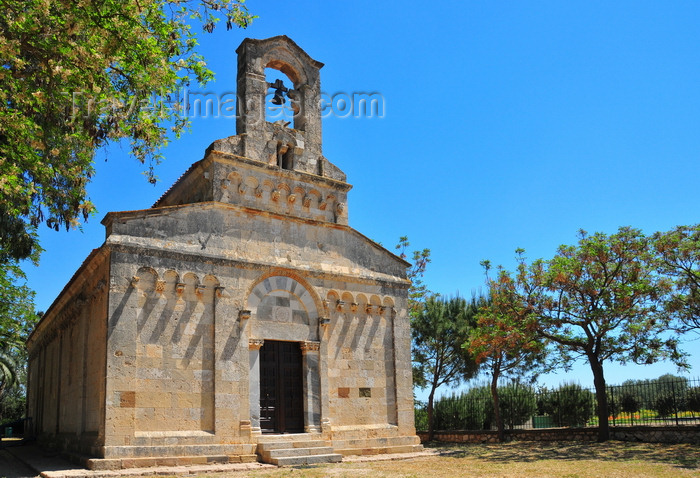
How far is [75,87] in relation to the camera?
11.6m

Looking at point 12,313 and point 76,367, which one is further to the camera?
point 12,313

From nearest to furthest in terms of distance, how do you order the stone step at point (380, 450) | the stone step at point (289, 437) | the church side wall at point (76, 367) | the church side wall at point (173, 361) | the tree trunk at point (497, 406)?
the church side wall at point (173, 361) < the church side wall at point (76, 367) < the stone step at point (289, 437) < the stone step at point (380, 450) < the tree trunk at point (497, 406)

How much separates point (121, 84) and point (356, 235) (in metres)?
8.46

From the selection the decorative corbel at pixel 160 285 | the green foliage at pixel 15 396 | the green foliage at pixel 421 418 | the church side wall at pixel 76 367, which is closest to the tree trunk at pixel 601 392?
the green foliage at pixel 421 418

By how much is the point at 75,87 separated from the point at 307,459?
10229mm

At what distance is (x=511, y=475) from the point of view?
43.0ft

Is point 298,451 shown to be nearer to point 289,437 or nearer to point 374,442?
point 289,437

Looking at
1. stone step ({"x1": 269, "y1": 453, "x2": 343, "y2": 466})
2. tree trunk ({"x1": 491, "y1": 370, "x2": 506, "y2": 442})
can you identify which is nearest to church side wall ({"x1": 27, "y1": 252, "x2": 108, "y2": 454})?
stone step ({"x1": 269, "y1": 453, "x2": 343, "y2": 466})

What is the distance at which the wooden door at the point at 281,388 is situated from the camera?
16422 millimetres

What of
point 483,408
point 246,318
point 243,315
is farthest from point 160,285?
point 483,408

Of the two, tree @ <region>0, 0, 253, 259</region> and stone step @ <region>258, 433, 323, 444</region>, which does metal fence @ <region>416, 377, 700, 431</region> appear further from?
tree @ <region>0, 0, 253, 259</region>

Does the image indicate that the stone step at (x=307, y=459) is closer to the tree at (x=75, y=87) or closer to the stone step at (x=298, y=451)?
the stone step at (x=298, y=451)

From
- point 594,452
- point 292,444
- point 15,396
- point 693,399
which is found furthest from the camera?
point 15,396

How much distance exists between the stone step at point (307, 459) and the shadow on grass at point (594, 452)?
449cm
